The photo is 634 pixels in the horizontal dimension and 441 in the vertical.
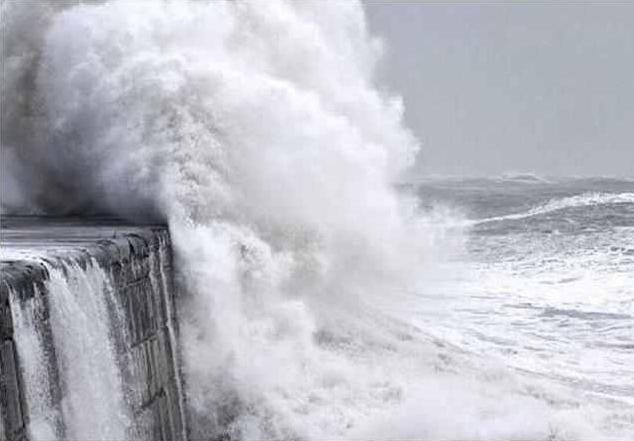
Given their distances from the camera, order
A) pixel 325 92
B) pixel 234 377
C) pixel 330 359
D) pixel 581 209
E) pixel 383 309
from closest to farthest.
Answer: pixel 234 377 < pixel 330 359 < pixel 383 309 < pixel 325 92 < pixel 581 209

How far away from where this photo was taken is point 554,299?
673 inches

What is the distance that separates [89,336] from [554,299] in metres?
10.6

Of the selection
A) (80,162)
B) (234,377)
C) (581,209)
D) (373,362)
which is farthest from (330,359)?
(581,209)

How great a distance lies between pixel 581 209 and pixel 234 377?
19729mm

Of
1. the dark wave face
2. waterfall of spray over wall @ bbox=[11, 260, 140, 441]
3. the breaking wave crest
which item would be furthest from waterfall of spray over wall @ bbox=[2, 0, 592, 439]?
the breaking wave crest

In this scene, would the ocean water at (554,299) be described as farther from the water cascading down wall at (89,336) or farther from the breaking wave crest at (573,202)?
the water cascading down wall at (89,336)

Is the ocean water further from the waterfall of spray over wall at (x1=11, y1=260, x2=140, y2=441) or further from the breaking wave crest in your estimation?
the waterfall of spray over wall at (x1=11, y1=260, x2=140, y2=441)

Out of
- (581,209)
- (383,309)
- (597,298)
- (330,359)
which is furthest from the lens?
(581,209)

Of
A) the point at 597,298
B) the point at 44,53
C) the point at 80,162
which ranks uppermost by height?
the point at 44,53

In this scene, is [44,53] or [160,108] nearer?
[160,108]

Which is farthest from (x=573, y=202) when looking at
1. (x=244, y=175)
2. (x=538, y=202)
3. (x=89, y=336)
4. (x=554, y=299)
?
(x=89, y=336)

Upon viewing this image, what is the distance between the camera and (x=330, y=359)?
37.8ft

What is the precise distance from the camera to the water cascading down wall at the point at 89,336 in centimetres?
678

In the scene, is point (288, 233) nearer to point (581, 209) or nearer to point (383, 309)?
point (383, 309)
